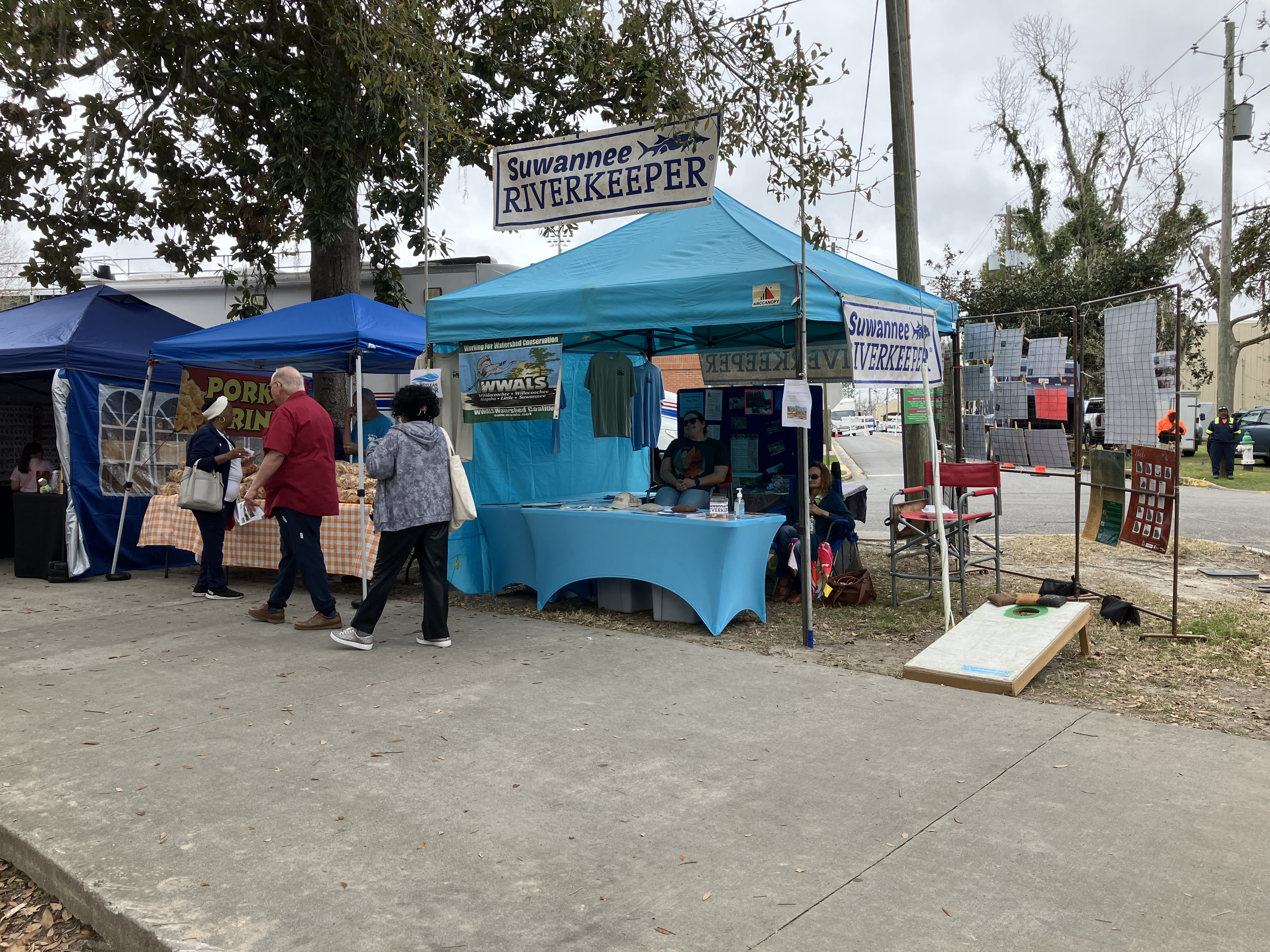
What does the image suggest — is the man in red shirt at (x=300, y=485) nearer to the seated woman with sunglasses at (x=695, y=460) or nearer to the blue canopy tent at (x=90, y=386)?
the seated woman with sunglasses at (x=695, y=460)

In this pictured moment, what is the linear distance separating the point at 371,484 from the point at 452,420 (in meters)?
1.53

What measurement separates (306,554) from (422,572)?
3.51ft

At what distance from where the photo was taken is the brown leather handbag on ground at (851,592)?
25.7 ft

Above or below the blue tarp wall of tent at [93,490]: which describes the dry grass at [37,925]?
below

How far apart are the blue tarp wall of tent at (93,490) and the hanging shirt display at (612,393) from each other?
4.96 m

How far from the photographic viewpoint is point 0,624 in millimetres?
7312

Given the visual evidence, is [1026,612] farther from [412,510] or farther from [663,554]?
[412,510]

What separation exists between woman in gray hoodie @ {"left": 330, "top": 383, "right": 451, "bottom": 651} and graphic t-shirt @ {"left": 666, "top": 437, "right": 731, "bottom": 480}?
334 cm

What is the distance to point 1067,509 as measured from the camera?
15.4 m

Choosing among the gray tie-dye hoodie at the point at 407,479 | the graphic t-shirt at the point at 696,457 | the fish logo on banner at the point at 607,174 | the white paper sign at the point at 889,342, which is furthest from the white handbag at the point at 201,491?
the white paper sign at the point at 889,342

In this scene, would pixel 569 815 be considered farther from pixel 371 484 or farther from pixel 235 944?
pixel 371 484

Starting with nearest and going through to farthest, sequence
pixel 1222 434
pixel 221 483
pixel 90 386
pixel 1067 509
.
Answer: pixel 221 483 < pixel 90 386 < pixel 1067 509 < pixel 1222 434

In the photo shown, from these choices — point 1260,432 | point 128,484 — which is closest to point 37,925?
point 128,484

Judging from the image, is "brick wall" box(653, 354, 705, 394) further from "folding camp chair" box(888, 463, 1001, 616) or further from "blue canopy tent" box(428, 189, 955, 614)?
"folding camp chair" box(888, 463, 1001, 616)
